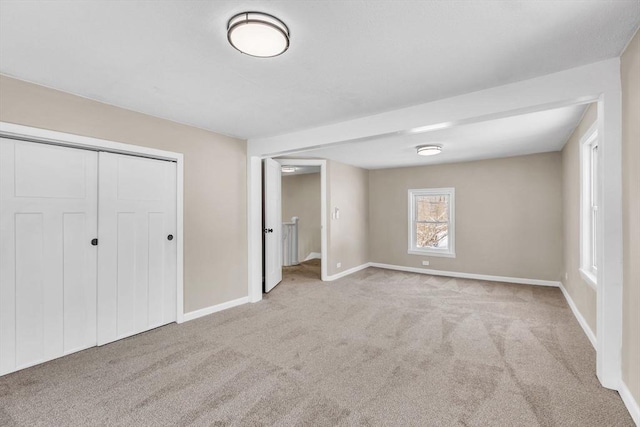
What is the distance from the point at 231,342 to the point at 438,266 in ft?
15.3

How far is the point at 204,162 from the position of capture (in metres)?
3.82

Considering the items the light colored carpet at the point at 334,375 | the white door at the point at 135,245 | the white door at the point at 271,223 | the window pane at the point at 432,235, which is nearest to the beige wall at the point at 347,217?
the white door at the point at 271,223

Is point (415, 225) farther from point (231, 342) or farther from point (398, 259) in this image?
point (231, 342)

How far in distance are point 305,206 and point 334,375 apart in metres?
6.31

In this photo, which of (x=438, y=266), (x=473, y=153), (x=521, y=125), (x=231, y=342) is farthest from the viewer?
(x=438, y=266)

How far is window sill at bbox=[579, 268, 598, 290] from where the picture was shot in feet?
9.48

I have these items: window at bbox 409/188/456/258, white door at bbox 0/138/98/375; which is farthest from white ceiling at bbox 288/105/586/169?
white door at bbox 0/138/98/375

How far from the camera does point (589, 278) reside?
3.10 metres

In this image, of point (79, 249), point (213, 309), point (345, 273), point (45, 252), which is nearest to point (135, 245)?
point (79, 249)

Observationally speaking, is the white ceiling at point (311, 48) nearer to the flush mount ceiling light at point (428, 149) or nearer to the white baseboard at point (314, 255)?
the flush mount ceiling light at point (428, 149)

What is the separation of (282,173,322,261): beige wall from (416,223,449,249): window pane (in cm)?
283

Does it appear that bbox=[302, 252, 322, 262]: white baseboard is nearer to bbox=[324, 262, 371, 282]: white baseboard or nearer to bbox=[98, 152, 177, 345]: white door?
bbox=[324, 262, 371, 282]: white baseboard

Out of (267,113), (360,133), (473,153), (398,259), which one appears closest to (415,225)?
(398,259)

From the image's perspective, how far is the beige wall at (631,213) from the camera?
6.00ft
